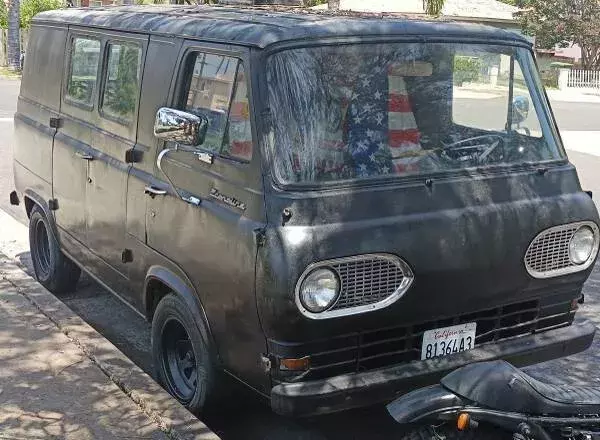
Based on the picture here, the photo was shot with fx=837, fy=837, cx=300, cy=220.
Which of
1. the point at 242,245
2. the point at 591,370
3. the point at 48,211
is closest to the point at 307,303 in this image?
the point at 242,245

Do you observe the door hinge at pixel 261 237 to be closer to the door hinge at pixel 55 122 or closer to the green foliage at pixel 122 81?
the green foliage at pixel 122 81

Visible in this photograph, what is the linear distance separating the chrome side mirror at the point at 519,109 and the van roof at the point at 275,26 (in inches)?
13.5

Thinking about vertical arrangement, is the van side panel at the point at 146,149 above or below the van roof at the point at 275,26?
below

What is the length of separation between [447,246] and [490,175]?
23.3 inches

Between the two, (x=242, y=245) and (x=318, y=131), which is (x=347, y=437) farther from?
(x=318, y=131)

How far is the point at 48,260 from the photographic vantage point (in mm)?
7199

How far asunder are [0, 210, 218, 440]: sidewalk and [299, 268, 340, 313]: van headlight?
934 mm

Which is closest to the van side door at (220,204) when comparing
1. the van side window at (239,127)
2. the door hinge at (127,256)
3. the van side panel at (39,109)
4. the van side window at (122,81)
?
the van side window at (239,127)

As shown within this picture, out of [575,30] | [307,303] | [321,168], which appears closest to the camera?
[307,303]

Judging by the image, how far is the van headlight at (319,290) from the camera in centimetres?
378

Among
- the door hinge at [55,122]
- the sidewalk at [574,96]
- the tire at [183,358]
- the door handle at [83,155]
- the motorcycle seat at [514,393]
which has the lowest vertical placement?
the sidewalk at [574,96]

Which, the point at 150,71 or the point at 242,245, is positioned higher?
the point at 150,71

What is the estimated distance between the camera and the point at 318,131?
4.08m

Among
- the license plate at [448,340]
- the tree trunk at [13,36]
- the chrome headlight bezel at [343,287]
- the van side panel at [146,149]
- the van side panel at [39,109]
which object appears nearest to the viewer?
the chrome headlight bezel at [343,287]
